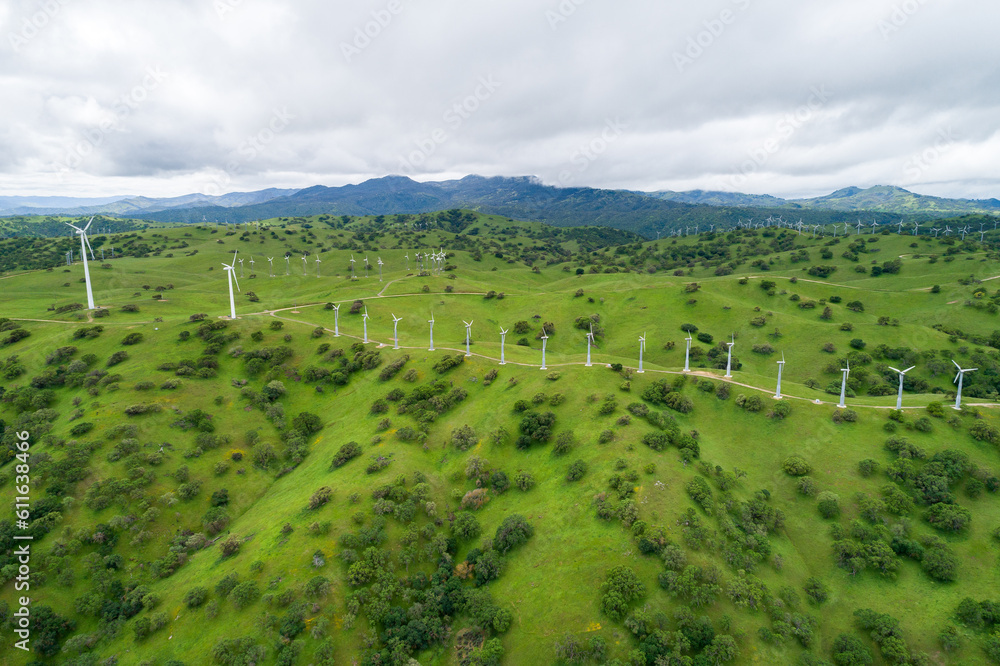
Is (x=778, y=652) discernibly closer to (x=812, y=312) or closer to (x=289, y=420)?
(x=289, y=420)

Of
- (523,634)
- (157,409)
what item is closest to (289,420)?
(157,409)

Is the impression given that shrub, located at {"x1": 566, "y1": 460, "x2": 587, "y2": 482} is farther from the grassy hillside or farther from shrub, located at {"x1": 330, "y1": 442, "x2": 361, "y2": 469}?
shrub, located at {"x1": 330, "y1": 442, "x2": 361, "y2": 469}

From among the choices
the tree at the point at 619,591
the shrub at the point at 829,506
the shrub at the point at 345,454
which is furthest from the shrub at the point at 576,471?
the shrub at the point at 345,454

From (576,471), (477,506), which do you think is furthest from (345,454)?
(576,471)

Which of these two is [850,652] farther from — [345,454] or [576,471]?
[345,454]

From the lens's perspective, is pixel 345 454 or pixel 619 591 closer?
pixel 619 591

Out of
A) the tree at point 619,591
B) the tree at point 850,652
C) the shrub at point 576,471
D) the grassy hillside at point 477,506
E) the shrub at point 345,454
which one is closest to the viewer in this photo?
the tree at point 850,652

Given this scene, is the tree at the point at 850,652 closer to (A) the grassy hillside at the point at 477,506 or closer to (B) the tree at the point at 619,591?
(A) the grassy hillside at the point at 477,506

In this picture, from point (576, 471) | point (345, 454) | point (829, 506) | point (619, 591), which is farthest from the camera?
point (345, 454)

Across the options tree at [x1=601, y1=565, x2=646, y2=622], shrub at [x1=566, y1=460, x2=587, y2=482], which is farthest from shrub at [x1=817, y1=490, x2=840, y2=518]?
shrub at [x1=566, y1=460, x2=587, y2=482]
